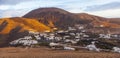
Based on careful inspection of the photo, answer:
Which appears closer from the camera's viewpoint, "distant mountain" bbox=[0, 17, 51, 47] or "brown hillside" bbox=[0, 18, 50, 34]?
"distant mountain" bbox=[0, 17, 51, 47]

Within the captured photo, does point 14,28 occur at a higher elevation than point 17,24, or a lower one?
lower

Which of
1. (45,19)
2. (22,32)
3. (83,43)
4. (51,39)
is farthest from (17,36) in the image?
(45,19)

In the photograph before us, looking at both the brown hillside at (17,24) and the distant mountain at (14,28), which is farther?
the brown hillside at (17,24)

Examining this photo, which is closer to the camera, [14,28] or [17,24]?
[14,28]

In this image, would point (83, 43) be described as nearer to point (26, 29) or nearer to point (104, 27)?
point (26, 29)

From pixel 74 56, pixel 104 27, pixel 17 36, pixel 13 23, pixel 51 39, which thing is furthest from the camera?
pixel 104 27

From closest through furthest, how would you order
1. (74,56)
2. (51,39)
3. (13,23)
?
(74,56) → (51,39) → (13,23)

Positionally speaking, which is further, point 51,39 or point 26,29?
point 26,29

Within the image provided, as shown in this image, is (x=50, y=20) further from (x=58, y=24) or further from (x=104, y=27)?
(x=104, y=27)

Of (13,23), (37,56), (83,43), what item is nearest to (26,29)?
(13,23)
